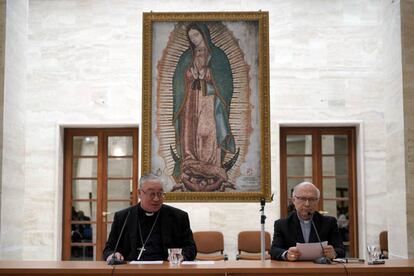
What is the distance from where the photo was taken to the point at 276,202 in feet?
29.2

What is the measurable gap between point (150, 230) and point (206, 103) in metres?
2.26

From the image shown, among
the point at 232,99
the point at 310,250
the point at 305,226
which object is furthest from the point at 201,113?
the point at 310,250

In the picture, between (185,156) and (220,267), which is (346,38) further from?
(220,267)

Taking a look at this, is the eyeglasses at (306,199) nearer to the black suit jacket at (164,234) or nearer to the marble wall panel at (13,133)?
the black suit jacket at (164,234)

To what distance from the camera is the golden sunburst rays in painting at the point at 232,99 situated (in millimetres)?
7039

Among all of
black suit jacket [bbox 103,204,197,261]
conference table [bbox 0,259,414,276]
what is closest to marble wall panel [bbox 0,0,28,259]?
black suit jacket [bbox 103,204,197,261]

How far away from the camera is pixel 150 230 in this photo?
5328mm

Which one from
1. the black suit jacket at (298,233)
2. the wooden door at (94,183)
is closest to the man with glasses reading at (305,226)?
the black suit jacket at (298,233)

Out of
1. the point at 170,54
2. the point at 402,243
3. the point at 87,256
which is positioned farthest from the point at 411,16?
the point at 87,256

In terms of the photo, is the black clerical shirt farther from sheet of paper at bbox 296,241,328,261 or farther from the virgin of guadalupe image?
the virgin of guadalupe image

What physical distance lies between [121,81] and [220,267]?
538 centimetres

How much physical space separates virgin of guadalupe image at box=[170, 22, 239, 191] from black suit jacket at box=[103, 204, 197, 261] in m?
1.62

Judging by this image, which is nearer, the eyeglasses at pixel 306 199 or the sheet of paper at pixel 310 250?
the sheet of paper at pixel 310 250

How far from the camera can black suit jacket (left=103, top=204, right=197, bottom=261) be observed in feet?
17.2
